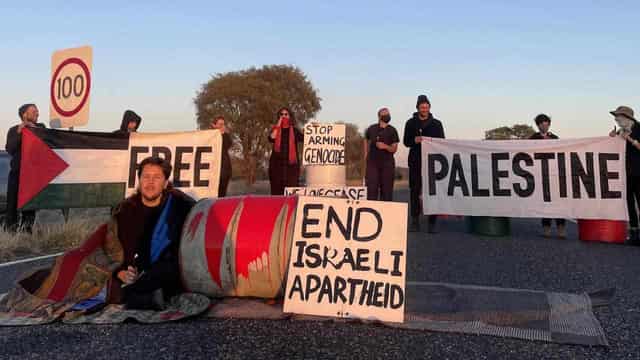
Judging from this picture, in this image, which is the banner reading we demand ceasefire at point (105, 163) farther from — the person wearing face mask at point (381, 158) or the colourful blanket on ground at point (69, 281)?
the colourful blanket on ground at point (69, 281)

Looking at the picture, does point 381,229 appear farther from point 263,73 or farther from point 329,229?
point 263,73

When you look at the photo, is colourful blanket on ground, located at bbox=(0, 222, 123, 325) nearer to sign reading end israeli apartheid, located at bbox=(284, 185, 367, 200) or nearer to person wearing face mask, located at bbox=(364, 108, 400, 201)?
sign reading end israeli apartheid, located at bbox=(284, 185, 367, 200)

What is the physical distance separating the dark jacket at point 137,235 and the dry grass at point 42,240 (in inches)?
123

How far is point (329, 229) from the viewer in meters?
4.13

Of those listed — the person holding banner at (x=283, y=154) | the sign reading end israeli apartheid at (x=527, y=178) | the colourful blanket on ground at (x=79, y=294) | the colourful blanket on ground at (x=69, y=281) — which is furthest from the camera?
the person holding banner at (x=283, y=154)

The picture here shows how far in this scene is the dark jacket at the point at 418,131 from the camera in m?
9.30

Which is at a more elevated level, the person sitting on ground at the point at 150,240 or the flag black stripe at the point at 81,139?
the flag black stripe at the point at 81,139

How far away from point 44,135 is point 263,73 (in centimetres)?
2774

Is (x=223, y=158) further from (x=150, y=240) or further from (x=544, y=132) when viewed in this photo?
(x=544, y=132)

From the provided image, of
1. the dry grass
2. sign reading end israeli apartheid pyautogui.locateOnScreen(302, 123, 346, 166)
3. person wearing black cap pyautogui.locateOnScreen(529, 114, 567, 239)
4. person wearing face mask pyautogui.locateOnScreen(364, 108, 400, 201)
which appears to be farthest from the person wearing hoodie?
person wearing black cap pyautogui.locateOnScreen(529, 114, 567, 239)

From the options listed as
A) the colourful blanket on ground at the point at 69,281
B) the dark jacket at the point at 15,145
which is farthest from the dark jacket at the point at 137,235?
the dark jacket at the point at 15,145

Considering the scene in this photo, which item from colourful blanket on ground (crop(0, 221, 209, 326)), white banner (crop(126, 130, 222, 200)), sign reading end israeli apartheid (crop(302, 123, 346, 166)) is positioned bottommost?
colourful blanket on ground (crop(0, 221, 209, 326))

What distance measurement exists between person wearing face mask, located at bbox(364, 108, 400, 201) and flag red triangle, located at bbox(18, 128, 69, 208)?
5183 millimetres

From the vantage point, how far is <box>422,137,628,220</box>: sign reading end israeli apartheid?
838 centimetres
